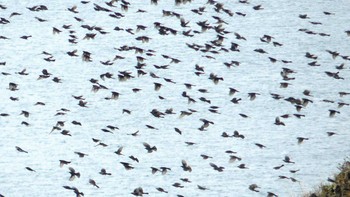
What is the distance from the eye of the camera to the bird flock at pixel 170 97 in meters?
17.6

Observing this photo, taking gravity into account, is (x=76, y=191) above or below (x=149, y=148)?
below

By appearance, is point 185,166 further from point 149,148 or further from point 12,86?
point 12,86

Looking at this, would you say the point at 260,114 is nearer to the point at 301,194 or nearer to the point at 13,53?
the point at 301,194

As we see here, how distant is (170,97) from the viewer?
68.0ft

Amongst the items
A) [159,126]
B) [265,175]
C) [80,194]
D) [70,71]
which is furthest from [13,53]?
[265,175]

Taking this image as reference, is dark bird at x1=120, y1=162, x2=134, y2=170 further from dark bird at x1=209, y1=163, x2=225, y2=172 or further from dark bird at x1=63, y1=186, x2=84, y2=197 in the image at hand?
dark bird at x1=209, y1=163, x2=225, y2=172

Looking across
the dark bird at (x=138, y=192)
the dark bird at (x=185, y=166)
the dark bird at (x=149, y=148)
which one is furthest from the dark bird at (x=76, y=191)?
the dark bird at (x=185, y=166)

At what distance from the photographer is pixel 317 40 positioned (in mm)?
23031

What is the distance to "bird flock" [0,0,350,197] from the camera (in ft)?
57.7

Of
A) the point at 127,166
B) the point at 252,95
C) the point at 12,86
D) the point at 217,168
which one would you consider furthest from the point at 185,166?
the point at 12,86

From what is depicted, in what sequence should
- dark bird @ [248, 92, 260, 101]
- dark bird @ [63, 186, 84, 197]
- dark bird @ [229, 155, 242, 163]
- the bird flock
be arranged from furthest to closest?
dark bird @ [248, 92, 260, 101]
dark bird @ [229, 155, 242, 163]
the bird flock
dark bird @ [63, 186, 84, 197]

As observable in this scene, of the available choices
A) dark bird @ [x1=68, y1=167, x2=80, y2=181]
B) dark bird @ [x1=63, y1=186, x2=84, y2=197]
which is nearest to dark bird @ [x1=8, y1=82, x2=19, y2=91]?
dark bird @ [x1=68, y1=167, x2=80, y2=181]

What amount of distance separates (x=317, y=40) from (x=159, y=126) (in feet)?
19.4

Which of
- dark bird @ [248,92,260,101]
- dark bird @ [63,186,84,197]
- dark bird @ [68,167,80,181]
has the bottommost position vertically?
dark bird @ [63,186,84,197]
